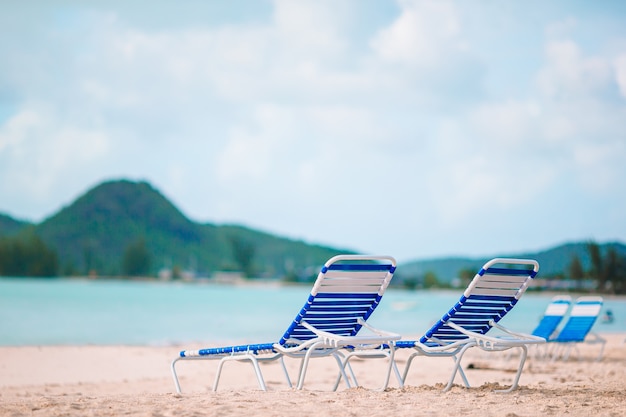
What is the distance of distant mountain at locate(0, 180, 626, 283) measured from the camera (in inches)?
4796

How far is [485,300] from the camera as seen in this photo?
5.40 m

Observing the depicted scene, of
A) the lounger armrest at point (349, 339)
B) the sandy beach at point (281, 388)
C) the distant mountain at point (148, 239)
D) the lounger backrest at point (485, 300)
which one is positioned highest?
the distant mountain at point (148, 239)

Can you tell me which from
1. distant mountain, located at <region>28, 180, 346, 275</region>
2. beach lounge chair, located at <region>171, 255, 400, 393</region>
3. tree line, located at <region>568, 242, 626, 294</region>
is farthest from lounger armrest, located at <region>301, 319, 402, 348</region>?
distant mountain, located at <region>28, 180, 346, 275</region>

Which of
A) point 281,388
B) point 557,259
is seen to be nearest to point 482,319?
point 281,388

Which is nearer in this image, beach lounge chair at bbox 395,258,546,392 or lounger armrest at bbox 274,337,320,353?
lounger armrest at bbox 274,337,320,353

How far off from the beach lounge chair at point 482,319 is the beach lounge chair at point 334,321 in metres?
0.37

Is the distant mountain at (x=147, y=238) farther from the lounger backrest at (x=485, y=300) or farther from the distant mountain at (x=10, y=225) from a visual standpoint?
the lounger backrest at (x=485, y=300)

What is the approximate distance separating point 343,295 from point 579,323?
5700 mm

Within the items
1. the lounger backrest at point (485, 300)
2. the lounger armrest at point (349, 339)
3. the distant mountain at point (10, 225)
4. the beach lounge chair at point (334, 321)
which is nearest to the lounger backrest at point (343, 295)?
the beach lounge chair at point (334, 321)

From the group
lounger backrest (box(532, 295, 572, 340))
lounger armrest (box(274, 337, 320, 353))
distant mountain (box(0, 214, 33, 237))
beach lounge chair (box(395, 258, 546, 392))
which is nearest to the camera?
lounger armrest (box(274, 337, 320, 353))

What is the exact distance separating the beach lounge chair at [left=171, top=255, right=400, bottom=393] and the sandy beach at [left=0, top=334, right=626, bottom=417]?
26 cm

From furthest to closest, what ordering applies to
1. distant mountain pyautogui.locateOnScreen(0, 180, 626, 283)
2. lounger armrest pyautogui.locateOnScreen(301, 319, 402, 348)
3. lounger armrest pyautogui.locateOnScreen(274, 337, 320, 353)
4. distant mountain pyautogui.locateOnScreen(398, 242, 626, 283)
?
distant mountain pyautogui.locateOnScreen(0, 180, 626, 283)
distant mountain pyautogui.locateOnScreen(398, 242, 626, 283)
lounger armrest pyautogui.locateOnScreen(274, 337, 320, 353)
lounger armrest pyautogui.locateOnScreen(301, 319, 402, 348)

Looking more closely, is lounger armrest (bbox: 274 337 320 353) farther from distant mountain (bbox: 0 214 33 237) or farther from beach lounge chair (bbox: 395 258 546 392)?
distant mountain (bbox: 0 214 33 237)

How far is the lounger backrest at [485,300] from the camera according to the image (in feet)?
17.2
